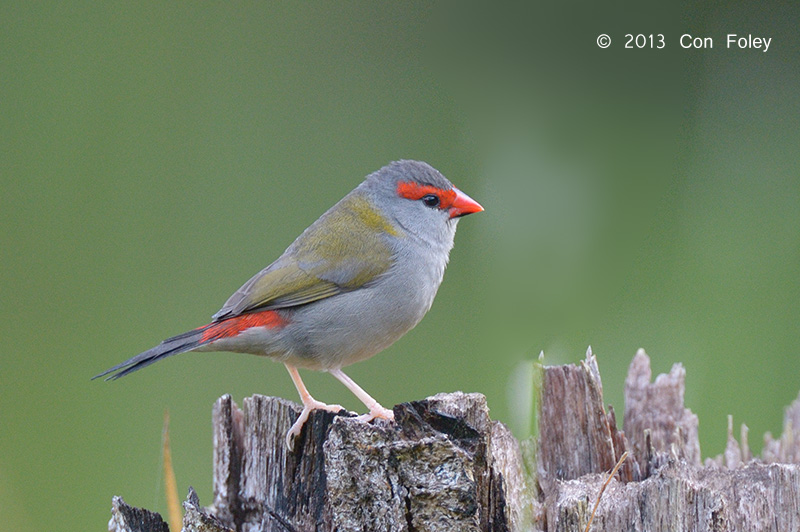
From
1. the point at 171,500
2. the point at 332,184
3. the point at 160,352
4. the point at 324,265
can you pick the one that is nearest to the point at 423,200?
the point at 324,265

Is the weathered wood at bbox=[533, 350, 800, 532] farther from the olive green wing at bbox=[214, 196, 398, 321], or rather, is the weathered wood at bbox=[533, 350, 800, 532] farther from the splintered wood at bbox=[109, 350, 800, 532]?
the olive green wing at bbox=[214, 196, 398, 321]

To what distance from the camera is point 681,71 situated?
15.8 ft

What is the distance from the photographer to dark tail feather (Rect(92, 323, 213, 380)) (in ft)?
9.17

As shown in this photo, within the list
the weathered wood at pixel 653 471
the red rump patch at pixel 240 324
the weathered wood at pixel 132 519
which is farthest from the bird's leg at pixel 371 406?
the weathered wood at pixel 132 519

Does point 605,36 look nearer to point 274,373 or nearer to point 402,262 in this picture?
point 402,262

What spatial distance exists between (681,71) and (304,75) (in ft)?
7.61

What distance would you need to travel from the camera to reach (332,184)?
18.1 ft

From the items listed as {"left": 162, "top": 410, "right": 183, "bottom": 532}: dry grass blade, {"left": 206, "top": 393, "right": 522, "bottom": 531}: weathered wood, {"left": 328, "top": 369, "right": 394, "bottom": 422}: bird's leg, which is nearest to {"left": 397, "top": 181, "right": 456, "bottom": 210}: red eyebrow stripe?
{"left": 328, "top": 369, "right": 394, "bottom": 422}: bird's leg

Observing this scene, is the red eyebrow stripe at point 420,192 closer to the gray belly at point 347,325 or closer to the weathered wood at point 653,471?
the gray belly at point 347,325

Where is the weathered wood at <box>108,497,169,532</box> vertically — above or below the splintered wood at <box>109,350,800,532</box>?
below

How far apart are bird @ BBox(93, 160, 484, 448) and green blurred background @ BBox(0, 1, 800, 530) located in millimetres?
313

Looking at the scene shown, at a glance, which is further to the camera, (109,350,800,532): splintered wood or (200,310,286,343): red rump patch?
(200,310,286,343): red rump patch

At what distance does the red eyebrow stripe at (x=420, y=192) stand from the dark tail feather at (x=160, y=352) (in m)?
0.99

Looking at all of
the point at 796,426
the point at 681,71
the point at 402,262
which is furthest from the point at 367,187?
the point at 681,71
